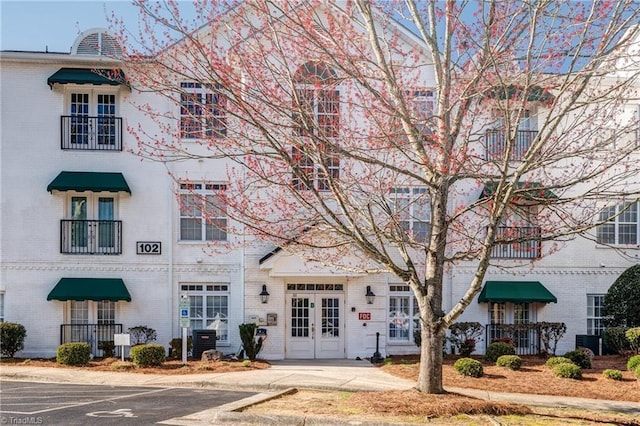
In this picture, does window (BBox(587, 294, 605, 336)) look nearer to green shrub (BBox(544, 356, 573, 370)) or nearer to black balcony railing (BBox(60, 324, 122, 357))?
green shrub (BBox(544, 356, 573, 370))

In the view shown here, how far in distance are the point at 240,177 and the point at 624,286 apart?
39.3 feet

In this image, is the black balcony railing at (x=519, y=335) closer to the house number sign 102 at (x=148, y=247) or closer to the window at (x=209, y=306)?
the window at (x=209, y=306)

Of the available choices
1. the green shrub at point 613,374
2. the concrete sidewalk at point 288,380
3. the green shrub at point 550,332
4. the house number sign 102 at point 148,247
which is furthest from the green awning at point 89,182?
the green shrub at point 613,374

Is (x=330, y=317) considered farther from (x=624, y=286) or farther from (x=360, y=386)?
(x=624, y=286)

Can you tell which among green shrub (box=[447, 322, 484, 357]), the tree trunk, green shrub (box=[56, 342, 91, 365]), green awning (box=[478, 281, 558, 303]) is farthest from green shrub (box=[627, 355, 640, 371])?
green shrub (box=[56, 342, 91, 365])

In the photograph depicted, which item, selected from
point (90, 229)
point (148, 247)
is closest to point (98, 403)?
point (148, 247)

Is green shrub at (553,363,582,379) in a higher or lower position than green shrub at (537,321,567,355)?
lower

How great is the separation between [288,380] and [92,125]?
10.7 m

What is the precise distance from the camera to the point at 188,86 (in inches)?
859

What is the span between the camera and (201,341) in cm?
2081

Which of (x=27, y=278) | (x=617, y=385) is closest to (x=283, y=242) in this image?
(x=617, y=385)

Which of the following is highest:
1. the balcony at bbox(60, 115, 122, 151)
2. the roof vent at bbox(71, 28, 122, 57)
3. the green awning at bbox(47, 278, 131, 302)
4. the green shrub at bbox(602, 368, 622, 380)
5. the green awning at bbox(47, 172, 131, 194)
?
the roof vent at bbox(71, 28, 122, 57)

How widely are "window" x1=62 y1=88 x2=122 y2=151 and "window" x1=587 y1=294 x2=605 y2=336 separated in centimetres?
1593

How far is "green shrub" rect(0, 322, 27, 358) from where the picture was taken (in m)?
20.6
